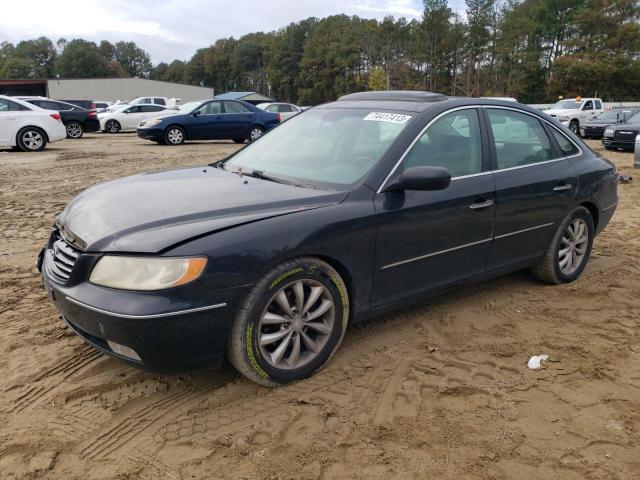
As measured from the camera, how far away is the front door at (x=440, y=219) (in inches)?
128

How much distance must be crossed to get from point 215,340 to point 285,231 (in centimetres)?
65

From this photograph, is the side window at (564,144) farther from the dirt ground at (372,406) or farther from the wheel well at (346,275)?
the wheel well at (346,275)

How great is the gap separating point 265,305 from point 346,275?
0.58 meters

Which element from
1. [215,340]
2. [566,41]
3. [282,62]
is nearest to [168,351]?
[215,340]

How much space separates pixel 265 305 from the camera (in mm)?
2766

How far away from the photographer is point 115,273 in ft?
8.46

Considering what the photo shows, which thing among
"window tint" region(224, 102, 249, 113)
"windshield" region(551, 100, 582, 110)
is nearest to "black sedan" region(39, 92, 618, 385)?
"window tint" region(224, 102, 249, 113)

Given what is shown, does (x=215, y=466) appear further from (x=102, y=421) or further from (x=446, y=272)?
(x=446, y=272)

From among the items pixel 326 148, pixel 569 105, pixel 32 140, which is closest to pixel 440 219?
pixel 326 148

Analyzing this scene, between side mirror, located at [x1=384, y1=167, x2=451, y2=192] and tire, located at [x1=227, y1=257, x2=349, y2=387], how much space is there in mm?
687

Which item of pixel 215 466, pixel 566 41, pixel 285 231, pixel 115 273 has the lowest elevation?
pixel 215 466

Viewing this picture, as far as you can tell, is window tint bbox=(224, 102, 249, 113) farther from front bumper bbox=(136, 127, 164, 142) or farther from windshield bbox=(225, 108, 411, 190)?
windshield bbox=(225, 108, 411, 190)

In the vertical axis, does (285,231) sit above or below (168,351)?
above

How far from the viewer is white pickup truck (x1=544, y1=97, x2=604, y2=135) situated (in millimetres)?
23891
